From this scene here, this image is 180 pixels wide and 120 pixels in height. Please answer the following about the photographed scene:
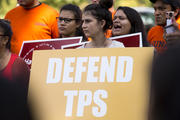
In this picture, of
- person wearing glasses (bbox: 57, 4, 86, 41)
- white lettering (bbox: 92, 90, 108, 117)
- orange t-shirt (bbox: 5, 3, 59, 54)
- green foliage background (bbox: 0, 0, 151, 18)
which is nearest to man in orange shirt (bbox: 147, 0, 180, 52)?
person wearing glasses (bbox: 57, 4, 86, 41)

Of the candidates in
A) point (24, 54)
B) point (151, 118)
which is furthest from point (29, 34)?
point (151, 118)

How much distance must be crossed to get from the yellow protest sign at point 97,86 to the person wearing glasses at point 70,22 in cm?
220

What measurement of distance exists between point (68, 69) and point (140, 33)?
6.16 ft

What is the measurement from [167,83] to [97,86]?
1092mm

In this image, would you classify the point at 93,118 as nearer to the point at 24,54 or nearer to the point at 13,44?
the point at 24,54

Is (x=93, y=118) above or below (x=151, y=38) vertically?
below

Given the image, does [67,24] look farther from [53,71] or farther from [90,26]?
[53,71]

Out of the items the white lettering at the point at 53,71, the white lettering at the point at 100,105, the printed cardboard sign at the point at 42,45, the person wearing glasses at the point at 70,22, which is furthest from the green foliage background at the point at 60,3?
the white lettering at the point at 100,105

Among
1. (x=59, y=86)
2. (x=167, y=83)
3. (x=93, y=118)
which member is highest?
(x=167, y=83)

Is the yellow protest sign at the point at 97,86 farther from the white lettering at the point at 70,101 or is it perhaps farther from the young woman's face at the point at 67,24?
the young woman's face at the point at 67,24

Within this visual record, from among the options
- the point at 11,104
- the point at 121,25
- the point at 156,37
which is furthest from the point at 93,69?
the point at 156,37

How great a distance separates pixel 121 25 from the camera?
14.7ft

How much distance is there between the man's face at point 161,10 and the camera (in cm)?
435

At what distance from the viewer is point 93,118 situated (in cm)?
234
